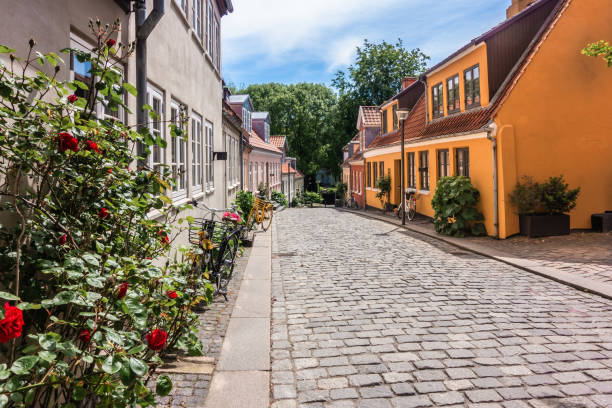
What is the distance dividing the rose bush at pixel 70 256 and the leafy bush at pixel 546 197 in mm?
10892

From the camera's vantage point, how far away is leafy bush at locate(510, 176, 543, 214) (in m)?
11.9

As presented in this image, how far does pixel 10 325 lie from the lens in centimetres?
183

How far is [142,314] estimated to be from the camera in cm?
255

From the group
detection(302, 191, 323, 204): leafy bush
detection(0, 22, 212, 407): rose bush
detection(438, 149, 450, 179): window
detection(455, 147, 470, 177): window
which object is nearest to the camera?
detection(0, 22, 212, 407): rose bush

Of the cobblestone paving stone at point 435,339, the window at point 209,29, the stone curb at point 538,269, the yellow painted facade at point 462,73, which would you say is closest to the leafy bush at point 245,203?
the window at point 209,29

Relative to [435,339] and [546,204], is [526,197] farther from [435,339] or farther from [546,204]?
[435,339]

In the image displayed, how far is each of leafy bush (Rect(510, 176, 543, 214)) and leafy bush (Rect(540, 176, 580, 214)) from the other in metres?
0.15

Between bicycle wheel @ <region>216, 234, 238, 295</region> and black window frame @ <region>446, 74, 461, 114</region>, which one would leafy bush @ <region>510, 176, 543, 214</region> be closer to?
black window frame @ <region>446, 74, 461, 114</region>

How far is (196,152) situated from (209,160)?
5.90ft

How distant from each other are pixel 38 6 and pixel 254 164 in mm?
22454

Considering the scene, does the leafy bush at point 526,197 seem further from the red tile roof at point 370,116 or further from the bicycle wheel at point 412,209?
the red tile roof at point 370,116

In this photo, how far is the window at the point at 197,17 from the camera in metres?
9.59

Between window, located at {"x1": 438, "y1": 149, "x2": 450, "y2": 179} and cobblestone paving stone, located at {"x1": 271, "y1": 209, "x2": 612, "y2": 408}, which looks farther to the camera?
window, located at {"x1": 438, "y1": 149, "x2": 450, "y2": 179}

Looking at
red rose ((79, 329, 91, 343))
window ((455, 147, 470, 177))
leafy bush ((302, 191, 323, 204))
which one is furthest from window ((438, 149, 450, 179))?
leafy bush ((302, 191, 323, 204))
